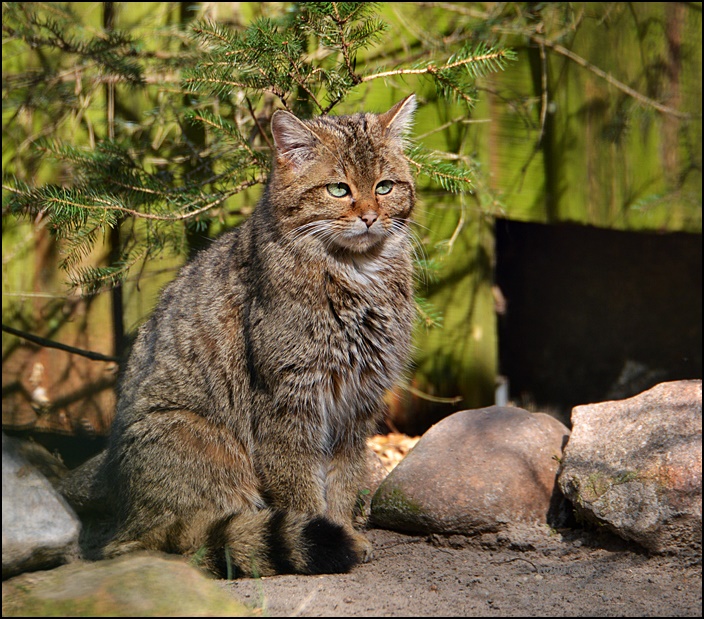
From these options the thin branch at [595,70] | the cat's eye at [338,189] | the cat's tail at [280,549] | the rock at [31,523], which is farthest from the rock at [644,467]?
the thin branch at [595,70]

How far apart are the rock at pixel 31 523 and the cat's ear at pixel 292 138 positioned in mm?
1679

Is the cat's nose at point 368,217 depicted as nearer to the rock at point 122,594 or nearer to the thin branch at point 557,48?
the rock at point 122,594

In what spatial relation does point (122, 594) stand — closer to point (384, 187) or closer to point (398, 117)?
point (384, 187)

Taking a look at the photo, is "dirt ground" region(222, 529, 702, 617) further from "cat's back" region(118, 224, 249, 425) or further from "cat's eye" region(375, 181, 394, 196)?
"cat's eye" region(375, 181, 394, 196)

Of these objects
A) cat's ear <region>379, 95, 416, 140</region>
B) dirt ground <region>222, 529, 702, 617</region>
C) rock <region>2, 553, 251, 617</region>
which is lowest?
dirt ground <region>222, 529, 702, 617</region>

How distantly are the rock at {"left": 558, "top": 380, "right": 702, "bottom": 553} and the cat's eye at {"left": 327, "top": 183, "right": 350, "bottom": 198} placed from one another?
1467mm

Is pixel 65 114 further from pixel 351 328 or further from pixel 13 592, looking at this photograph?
pixel 13 592

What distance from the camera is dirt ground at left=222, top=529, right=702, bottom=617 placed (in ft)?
8.05

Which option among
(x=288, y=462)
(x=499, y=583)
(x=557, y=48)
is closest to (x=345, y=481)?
(x=288, y=462)

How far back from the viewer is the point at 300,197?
11.0ft

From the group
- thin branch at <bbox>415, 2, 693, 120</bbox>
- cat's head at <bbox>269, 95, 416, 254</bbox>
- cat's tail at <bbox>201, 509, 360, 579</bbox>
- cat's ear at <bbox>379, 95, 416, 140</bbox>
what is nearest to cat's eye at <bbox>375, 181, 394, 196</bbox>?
cat's head at <bbox>269, 95, 416, 254</bbox>

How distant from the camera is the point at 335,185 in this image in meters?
3.34

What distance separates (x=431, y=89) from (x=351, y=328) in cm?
224

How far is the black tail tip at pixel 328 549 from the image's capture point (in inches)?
116
